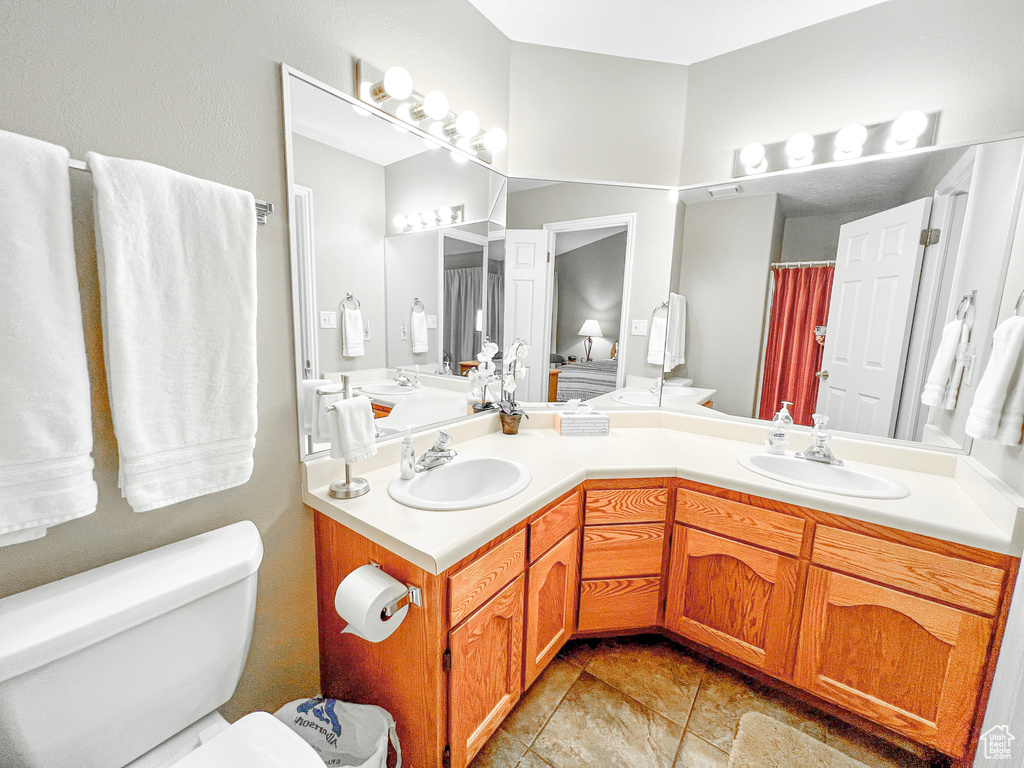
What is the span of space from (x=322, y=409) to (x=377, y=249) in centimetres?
58

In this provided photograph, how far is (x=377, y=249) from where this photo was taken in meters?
1.40

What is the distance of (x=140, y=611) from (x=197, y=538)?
0.21m

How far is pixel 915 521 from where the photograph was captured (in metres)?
1.18

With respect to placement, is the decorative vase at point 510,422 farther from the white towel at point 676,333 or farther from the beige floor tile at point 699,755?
the beige floor tile at point 699,755

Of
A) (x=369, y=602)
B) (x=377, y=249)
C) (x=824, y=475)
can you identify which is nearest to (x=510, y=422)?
(x=377, y=249)

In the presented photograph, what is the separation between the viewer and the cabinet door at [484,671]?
3.56 ft

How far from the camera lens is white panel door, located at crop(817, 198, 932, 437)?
157 centimetres

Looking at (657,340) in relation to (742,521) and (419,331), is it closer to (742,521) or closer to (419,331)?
(742,521)

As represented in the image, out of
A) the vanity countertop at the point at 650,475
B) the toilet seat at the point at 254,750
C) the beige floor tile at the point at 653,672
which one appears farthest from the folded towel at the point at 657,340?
the toilet seat at the point at 254,750

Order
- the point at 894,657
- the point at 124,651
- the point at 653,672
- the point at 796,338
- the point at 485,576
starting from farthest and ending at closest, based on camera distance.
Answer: the point at 796,338 < the point at 653,672 < the point at 894,657 < the point at 485,576 < the point at 124,651

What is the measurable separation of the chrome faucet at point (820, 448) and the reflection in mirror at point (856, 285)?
15cm

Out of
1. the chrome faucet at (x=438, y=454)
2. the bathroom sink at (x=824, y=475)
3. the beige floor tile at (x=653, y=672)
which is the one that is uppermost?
the chrome faucet at (x=438, y=454)

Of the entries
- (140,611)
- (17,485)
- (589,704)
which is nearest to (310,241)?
(17,485)

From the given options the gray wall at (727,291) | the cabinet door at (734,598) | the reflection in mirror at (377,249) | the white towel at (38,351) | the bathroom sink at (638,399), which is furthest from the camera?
the bathroom sink at (638,399)
